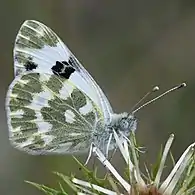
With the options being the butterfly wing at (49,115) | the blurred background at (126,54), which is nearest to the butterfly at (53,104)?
the butterfly wing at (49,115)

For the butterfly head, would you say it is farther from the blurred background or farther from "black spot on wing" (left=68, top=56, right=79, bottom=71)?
the blurred background

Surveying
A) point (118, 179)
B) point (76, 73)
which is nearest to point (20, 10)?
point (76, 73)

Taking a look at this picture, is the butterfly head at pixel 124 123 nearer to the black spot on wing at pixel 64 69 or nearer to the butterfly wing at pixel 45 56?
the butterfly wing at pixel 45 56

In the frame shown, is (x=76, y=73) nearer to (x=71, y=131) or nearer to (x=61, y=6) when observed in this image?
(x=71, y=131)

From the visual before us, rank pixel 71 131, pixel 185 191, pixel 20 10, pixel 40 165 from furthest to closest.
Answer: pixel 20 10, pixel 40 165, pixel 71 131, pixel 185 191

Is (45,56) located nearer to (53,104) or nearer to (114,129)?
(53,104)

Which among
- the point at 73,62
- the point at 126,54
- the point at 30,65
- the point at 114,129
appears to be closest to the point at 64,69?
the point at 73,62
